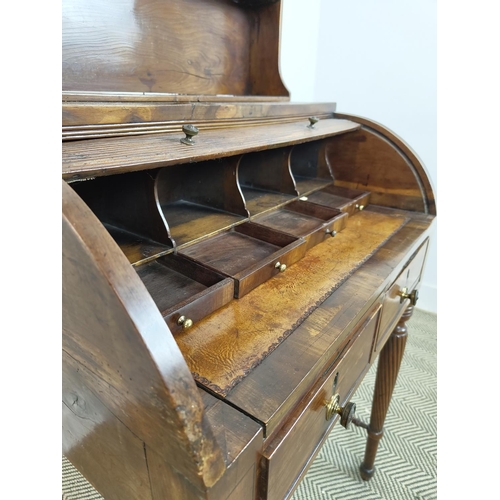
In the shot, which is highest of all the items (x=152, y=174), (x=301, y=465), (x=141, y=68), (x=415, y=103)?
(x=415, y=103)

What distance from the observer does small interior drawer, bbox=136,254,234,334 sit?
23.9 inches

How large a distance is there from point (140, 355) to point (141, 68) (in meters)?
0.90

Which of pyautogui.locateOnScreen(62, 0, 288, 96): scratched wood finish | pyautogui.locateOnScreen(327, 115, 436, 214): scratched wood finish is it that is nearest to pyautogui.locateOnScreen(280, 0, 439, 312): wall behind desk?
pyautogui.locateOnScreen(62, 0, 288, 96): scratched wood finish

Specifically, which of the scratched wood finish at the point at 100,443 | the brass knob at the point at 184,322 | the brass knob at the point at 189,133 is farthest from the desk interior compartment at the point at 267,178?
the scratched wood finish at the point at 100,443

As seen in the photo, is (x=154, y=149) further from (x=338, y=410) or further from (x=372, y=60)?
(x=372, y=60)

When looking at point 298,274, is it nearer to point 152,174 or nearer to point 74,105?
point 152,174

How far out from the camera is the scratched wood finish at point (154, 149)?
511 mm

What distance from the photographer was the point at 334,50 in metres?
2.30

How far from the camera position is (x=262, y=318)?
659mm

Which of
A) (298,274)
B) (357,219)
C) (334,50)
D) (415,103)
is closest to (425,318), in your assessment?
(415,103)

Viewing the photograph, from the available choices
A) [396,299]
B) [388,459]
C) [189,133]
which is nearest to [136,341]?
[189,133]

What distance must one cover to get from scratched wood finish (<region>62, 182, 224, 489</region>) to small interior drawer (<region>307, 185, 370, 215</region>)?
88 centimetres

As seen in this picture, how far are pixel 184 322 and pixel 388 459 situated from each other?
4.49 feet

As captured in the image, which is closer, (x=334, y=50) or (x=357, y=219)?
(x=357, y=219)
